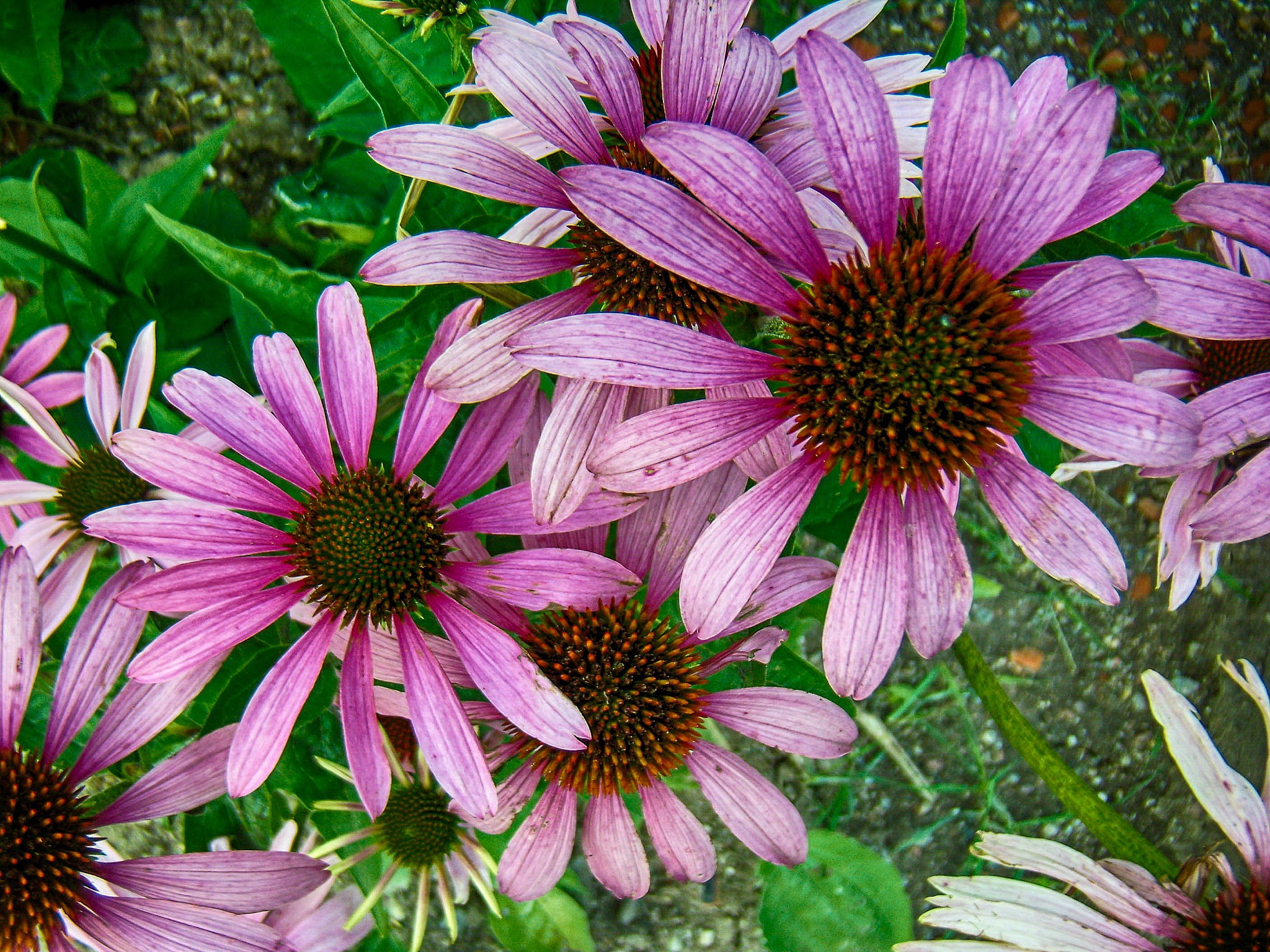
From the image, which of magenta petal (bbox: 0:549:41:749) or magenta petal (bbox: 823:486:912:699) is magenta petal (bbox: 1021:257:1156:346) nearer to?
magenta petal (bbox: 823:486:912:699)

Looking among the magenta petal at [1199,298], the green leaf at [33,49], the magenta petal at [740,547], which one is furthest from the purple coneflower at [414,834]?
the green leaf at [33,49]

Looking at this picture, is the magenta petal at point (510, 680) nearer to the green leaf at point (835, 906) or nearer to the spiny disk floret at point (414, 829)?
the spiny disk floret at point (414, 829)

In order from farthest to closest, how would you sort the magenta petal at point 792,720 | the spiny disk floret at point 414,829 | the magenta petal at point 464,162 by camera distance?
the spiny disk floret at point 414,829
the magenta petal at point 792,720
the magenta petal at point 464,162

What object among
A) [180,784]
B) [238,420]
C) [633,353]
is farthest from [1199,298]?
[180,784]

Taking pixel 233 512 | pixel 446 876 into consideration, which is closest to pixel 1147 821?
pixel 446 876

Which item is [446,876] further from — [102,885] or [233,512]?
[233,512]

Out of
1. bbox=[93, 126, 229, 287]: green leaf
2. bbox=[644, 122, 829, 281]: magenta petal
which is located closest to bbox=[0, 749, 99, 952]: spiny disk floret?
bbox=[93, 126, 229, 287]: green leaf
